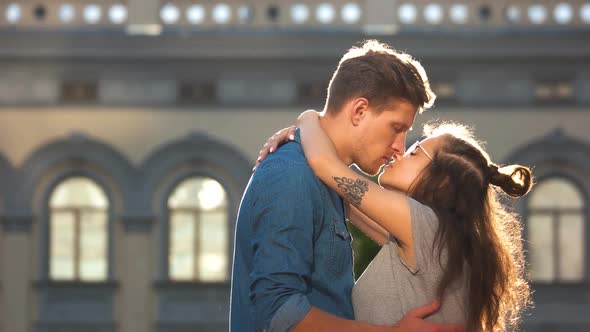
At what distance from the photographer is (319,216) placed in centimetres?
418

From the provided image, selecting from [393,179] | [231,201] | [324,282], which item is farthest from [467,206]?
[231,201]

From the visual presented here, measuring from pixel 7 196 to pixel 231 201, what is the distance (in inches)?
139

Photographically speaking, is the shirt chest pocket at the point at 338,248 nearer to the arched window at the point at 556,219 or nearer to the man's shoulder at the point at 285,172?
the man's shoulder at the point at 285,172

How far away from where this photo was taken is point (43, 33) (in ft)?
72.6

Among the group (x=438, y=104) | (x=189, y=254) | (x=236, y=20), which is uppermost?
(x=236, y=20)

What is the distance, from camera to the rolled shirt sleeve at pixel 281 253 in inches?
157

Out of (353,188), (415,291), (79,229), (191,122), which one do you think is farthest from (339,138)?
(79,229)

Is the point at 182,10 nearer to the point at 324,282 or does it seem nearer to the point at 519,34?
the point at 519,34

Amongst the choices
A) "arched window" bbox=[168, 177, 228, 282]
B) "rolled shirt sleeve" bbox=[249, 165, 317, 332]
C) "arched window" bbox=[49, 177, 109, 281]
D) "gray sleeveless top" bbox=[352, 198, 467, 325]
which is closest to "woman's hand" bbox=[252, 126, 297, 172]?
"rolled shirt sleeve" bbox=[249, 165, 317, 332]

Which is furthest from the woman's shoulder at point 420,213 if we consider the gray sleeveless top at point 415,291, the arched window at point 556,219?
the arched window at point 556,219

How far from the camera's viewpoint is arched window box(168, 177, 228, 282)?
22.0 meters

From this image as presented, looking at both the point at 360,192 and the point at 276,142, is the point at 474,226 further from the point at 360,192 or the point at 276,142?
the point at 276,142

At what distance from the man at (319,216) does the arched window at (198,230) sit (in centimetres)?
1741

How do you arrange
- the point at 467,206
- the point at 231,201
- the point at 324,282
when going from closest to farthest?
1. the point at 324,282
2. the point at 467,206
3. the point at 231,201
